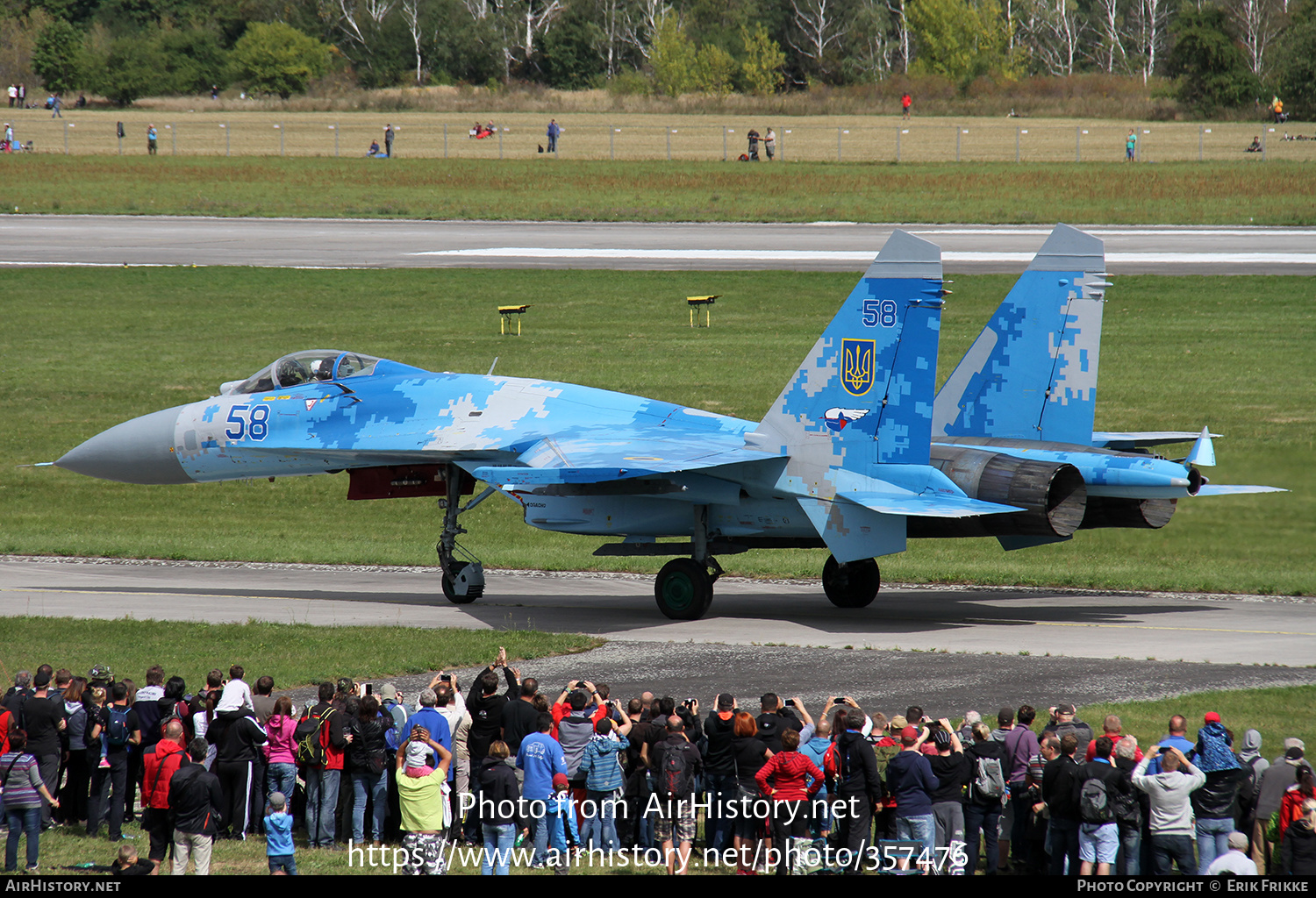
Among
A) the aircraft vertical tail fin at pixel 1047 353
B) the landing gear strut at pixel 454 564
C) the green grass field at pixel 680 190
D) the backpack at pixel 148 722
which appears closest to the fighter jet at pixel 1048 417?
the aircraft vertical tail fin at pixel 1047 353

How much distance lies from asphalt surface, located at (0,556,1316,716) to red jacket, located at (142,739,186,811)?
226 inches

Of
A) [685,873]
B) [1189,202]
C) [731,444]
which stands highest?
[1189,202]

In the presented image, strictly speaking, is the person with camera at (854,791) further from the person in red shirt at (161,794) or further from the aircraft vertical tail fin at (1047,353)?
the aircraft vertical tail fin at (1047,353)

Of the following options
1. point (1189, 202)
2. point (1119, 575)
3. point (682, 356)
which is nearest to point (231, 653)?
point (1119, 575)

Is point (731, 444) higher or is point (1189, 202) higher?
point (1189, 202)

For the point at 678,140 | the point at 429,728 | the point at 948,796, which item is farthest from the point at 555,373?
the point at 678,140

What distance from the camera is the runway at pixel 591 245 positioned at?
4709 centimetres

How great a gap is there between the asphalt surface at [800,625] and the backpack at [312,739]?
4712 mm

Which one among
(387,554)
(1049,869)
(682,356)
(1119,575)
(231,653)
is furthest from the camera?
(682,356)

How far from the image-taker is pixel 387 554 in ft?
89.5

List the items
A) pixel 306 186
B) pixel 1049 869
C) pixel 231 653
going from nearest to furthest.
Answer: pixel 1049 869 < pixel 231 653 < pixel 306 186

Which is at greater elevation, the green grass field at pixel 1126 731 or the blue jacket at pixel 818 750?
the blue jacket at pixel 818 750

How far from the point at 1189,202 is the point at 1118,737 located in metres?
51.6
